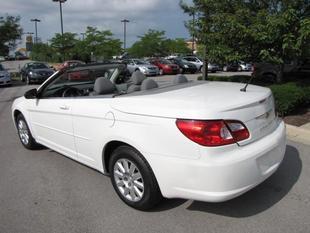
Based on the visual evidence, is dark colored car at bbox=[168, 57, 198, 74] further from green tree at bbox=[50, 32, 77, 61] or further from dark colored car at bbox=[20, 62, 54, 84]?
green tree at bbox=[50, 32, 77, 61]

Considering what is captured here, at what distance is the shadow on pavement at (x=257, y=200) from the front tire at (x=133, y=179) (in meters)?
0.51

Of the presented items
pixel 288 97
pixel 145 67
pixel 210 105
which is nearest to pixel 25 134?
pixel 210 105

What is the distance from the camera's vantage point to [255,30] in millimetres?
8055

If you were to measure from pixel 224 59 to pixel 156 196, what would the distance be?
6.58 meters

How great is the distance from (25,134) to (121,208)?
296cm

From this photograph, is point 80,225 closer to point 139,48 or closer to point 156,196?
point 156,196

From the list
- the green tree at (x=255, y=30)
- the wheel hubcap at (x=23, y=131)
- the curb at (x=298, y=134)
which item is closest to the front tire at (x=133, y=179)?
the wheel hubcap at (x=23, y=131)

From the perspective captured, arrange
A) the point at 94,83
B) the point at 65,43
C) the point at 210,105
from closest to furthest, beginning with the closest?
1. the point at 210,105
2. the point at 94,83
3. the point at 65,43

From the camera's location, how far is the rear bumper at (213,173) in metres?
2.97

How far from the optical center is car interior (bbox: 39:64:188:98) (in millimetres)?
4165

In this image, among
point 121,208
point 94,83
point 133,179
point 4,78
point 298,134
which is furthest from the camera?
point 4,78

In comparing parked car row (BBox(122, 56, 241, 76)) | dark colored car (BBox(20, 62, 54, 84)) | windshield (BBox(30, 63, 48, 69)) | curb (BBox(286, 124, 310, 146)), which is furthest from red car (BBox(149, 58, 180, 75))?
curb (BBox(286, 124, 310, 146))

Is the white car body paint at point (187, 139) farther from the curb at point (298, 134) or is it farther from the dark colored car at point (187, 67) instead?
the dark colored car at point (187, 67)

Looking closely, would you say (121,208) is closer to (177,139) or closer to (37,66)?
(177,139)
